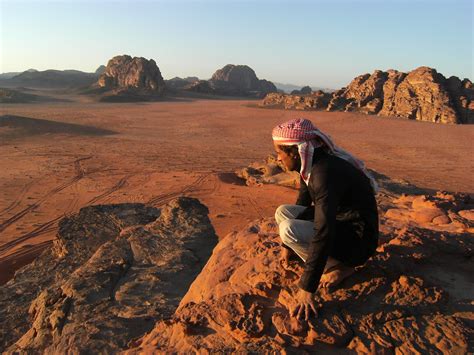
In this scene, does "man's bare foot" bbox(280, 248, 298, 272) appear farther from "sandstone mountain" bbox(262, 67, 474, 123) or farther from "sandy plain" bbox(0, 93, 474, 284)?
"sandstone mountain" bbox(262, 67, 474, 123)

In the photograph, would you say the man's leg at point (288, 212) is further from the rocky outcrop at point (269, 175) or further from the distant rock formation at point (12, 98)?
the distant rock formation at point (12, 98)

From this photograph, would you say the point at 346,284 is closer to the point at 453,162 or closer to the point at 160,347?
the point at 160,347

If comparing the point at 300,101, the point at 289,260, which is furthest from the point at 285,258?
the point at 300,101

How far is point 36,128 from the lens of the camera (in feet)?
58.3

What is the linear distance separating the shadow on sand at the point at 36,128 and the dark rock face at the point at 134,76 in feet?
81.3

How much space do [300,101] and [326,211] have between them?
30699 millimetres

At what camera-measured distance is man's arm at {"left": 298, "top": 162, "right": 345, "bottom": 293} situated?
2309 millimetres

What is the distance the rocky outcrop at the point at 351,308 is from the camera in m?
2.29

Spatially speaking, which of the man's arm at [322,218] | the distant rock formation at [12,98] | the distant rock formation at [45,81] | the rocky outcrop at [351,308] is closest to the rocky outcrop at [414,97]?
the distant rock formation at [12,98]

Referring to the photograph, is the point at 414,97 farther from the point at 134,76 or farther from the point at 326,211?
the point at 134,76

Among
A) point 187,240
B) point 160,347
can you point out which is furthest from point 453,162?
point 160,347

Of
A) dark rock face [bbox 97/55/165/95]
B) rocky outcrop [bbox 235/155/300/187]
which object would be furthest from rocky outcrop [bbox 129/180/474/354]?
dark rock face [bbox 97/55/165/95]

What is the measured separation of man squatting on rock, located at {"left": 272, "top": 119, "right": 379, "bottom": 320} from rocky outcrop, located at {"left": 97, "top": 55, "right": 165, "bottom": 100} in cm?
4132

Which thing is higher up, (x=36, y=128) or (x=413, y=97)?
(x=413, y=97)
